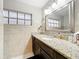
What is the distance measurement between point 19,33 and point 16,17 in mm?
637

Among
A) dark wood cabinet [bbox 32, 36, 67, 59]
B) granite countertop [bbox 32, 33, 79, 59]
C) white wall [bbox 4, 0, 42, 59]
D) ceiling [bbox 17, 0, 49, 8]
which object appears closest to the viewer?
granite countertop [bbox 32, 33, 79, 59]

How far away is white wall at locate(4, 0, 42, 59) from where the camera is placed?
2.48 metres

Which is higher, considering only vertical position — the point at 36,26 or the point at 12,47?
the point at 36,26

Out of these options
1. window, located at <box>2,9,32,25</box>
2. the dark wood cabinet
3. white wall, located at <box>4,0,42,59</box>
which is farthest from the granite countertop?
window, located at <box>2,9,32,25</box>

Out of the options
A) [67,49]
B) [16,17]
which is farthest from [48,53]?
[16,17]

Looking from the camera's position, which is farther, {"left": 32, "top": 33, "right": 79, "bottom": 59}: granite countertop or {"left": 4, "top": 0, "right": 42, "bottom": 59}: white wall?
{"left": 4, "top": 0, "right": 42, "bottom": 59}: white wall

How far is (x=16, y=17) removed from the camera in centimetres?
271

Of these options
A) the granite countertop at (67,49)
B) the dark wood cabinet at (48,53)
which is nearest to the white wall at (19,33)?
the dark wood cabinet at (48,53)

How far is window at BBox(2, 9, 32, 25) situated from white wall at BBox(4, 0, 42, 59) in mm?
141

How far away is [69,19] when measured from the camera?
4.50 ft

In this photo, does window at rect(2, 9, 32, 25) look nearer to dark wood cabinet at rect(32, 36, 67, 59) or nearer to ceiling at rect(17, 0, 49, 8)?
ceiling at rect(17, 0, 49, 8)

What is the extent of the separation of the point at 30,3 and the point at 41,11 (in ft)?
1.85

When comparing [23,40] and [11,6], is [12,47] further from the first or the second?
[11,6]

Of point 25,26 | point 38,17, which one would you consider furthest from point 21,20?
point 38,17
